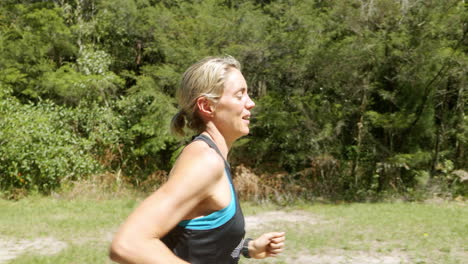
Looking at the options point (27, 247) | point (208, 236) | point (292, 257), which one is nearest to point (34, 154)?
point (27, 247)

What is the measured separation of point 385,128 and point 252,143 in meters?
3.48

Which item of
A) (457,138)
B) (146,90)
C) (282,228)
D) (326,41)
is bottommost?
(282,228)

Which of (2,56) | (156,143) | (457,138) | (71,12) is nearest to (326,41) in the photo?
(457,138)

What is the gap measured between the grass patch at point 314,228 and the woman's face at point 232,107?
488cm

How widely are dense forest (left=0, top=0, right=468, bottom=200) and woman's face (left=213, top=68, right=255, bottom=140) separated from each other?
9.55m

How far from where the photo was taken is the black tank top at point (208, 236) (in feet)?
4.56

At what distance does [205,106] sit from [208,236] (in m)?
→ 0.45

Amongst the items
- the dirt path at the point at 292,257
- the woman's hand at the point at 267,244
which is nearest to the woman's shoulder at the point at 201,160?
the woman's hand at the point at 267,244

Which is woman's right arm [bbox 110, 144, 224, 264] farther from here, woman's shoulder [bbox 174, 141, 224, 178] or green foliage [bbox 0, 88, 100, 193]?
green foliage [bbox 0, 88, 100, 193]

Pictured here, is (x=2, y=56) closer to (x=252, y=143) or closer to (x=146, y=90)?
(x=146, y=90)

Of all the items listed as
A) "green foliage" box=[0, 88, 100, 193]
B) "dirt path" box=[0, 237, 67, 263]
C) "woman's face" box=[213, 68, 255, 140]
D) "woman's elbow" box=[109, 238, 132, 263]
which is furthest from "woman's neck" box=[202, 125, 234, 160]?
"green foliage" box=[0, 88, 100, 193]

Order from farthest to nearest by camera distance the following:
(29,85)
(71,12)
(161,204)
→ (71,12) → (29,85) → (161,204)

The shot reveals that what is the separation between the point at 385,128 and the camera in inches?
462

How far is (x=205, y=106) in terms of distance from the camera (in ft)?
5.22
